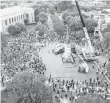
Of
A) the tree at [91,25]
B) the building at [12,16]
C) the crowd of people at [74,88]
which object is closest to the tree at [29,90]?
the crowd of people at [74,88]

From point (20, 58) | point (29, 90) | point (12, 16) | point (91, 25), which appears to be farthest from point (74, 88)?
point (12, 16)

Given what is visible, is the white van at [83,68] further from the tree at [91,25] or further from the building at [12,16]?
the building at [12,16]

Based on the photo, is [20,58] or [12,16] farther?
[12,16]

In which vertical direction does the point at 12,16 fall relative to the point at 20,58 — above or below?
above

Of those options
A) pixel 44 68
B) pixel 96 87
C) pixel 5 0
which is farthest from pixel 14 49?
pixel 5 0

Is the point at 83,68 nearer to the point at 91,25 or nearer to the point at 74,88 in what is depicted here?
the point at 74,88

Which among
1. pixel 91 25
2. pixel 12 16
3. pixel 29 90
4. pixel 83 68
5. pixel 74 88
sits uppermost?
pixel 12 16

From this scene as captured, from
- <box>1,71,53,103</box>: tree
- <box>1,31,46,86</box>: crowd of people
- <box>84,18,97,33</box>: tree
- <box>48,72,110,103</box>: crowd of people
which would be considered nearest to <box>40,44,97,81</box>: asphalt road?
<box>1,31,46,86</box>: crowd of people
